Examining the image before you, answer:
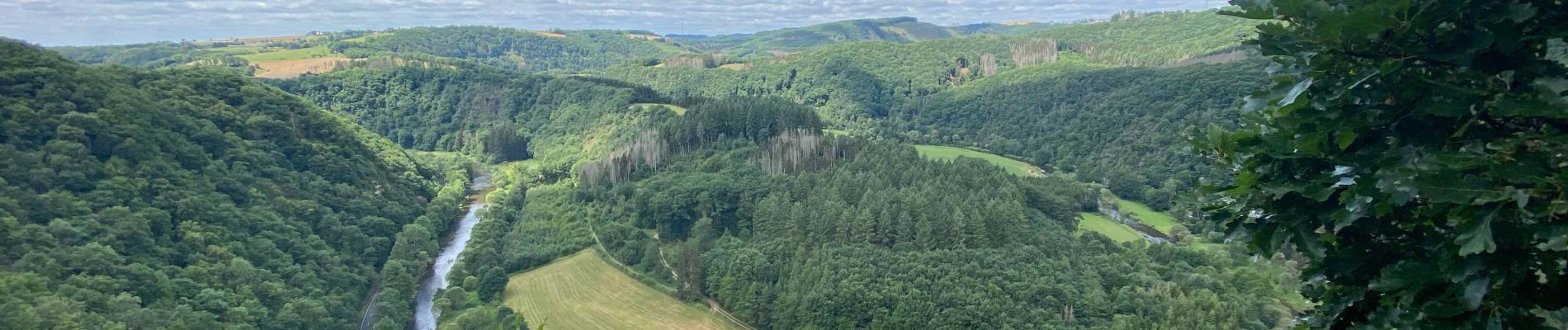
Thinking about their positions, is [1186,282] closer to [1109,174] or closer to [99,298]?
[1109,174]

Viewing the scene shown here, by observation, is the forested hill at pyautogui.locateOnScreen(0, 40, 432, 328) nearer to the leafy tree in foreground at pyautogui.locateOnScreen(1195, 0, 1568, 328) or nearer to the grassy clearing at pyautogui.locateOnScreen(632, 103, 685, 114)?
the grassy clearing at pyautogui.locateOnScreen(632, 103, 685, 114)

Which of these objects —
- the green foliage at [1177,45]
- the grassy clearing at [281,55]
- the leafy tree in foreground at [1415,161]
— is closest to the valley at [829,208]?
the leafy tree in foreground at [1415,161]

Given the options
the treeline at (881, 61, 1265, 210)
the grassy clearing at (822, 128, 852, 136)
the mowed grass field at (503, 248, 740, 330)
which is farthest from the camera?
the treeline at (881, 61, 1265, 210)

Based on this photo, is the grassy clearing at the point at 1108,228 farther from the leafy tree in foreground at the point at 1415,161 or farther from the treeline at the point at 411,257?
the leafy tree in foreground at the point at 1415,161

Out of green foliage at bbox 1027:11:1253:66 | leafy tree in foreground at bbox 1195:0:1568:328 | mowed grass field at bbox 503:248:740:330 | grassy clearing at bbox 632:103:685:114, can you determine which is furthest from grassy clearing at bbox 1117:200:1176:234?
green foliage at bbox 1027:11:1253:66

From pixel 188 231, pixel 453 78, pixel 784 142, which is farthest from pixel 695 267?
pixel 453 78
